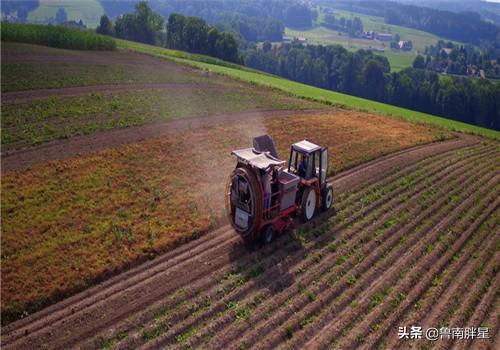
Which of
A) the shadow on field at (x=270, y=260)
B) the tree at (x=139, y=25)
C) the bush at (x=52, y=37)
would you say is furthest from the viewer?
the tree at (x=139, y=25)

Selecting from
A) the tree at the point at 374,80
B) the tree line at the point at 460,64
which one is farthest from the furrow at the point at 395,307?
the tree line at the point at 460,64

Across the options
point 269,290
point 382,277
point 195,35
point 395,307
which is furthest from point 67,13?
point 395,307

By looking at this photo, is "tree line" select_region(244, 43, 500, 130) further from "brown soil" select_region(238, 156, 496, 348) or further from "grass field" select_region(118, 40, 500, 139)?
"brown soil" select_region(238, 156, 496, 348)

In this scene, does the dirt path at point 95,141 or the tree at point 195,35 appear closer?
the dirt path at point 95,141

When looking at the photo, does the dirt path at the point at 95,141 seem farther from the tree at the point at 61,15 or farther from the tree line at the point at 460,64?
the tree at the point at 61,15

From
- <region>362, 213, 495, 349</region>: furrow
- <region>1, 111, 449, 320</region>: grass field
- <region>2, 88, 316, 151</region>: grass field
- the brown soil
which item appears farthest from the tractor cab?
<region>2, 88, 316, 151</region>: grass field

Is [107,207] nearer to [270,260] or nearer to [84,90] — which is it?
[270,260]
